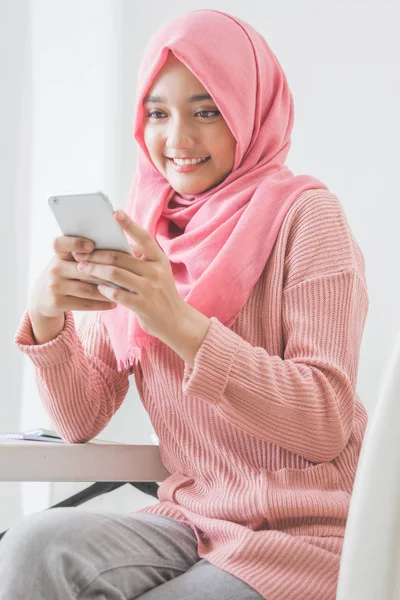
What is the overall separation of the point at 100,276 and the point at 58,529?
0.28 m

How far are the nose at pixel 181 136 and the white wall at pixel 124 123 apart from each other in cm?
72

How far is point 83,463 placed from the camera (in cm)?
138

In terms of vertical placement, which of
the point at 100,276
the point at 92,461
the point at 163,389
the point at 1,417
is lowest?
the point at 1,417

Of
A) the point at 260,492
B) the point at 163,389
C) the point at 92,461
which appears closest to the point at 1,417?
the point at 92,461

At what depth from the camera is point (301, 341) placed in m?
1.20

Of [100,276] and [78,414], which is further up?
[100,276]

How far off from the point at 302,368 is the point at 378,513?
431 millimetres

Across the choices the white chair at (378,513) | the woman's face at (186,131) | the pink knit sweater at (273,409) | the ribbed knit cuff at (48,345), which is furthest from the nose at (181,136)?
the white chair at (378,513)

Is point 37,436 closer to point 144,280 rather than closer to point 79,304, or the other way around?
point 79,304

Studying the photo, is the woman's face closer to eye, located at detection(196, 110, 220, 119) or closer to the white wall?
eye, located at detection(196, 110, 220, 119)

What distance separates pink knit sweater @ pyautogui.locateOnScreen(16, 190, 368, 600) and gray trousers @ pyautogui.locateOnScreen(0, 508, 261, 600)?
3 cm

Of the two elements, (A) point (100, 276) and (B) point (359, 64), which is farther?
(B) point (359, 64)

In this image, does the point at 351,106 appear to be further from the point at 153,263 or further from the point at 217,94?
the point at 153,263

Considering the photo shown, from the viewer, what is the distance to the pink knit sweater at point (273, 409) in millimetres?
1109
